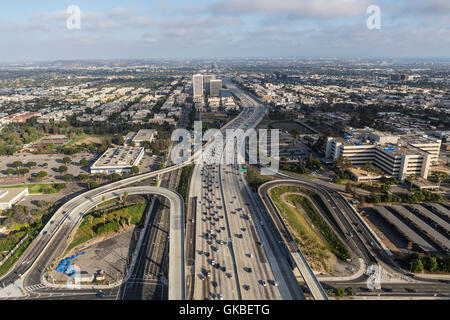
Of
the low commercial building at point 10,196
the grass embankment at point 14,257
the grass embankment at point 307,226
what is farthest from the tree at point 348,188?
the low commercial building at point 10,196

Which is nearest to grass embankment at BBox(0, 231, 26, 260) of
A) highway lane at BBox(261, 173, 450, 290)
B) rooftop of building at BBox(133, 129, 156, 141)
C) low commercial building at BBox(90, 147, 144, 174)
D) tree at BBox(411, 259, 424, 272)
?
low commercial building at BBox(90, 147, 144, 174)

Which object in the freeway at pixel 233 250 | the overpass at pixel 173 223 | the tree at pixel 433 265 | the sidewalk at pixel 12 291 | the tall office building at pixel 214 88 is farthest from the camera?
the tall office building at pixel 214 88

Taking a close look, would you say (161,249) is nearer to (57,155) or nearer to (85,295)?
(85,295)

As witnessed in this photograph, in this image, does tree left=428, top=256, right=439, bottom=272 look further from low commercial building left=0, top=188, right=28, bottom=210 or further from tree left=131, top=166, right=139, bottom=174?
low commercial building left=0, top=188, right=28, bottom=210

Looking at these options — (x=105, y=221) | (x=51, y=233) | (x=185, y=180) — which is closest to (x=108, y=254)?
(x=105, y=221)

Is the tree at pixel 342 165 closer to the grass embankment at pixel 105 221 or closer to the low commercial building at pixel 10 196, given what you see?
the grass embankment at pixel 105 221

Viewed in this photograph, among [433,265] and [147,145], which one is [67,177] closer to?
[147,145]
